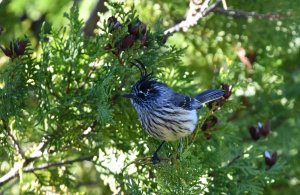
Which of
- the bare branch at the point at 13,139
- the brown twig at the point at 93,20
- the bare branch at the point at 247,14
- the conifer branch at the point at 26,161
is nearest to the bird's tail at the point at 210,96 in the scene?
the bare branch at the point at 247,14

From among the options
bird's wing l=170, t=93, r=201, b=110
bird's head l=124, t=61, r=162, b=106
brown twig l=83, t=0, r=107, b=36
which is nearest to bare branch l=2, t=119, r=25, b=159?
bird's head l=124, t=61, r=162, b=106

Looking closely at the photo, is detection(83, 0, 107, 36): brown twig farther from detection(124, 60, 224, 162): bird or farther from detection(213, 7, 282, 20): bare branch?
detection(124, 60, 224, 162): bird

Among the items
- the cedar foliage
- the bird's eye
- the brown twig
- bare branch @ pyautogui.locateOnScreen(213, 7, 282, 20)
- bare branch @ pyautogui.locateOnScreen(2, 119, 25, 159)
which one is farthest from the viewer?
the brown twig

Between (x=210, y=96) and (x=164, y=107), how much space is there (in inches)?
20.1

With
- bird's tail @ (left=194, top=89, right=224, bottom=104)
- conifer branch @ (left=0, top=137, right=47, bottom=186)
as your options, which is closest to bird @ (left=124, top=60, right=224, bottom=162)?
bird's tail @ (left=194, top=89, right=224, bottom=104)

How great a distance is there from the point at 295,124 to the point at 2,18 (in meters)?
2.10

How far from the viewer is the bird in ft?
12.3

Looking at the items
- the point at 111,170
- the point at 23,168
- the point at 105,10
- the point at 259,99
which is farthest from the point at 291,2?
the point at 23,168

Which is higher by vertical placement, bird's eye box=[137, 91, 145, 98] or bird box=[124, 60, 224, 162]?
bird's eye box=[137, 91, 145, 98]

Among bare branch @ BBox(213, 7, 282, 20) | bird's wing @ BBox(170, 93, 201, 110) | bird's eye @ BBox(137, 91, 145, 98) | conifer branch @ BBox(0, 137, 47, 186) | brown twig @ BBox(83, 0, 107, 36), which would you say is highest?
brown twig @ BBox(83, 0, 107, 36)

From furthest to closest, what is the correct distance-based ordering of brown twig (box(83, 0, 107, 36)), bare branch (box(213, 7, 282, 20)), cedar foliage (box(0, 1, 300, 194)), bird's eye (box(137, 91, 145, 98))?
brown twig (box(83, 0, 107, 36))
bare branch (box(213, 7, 282, 20))
bird's eye (box(137, 91, 145, 98))
cedar foliage (box(0, 1, 300, 194))

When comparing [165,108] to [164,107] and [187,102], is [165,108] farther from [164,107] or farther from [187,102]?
[187,102]

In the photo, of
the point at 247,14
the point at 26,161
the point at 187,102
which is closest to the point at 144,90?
the point at 187,102

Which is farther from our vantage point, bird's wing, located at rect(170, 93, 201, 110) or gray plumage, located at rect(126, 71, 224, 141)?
bird's wing, located at rect(170, 93, 201, 110)
